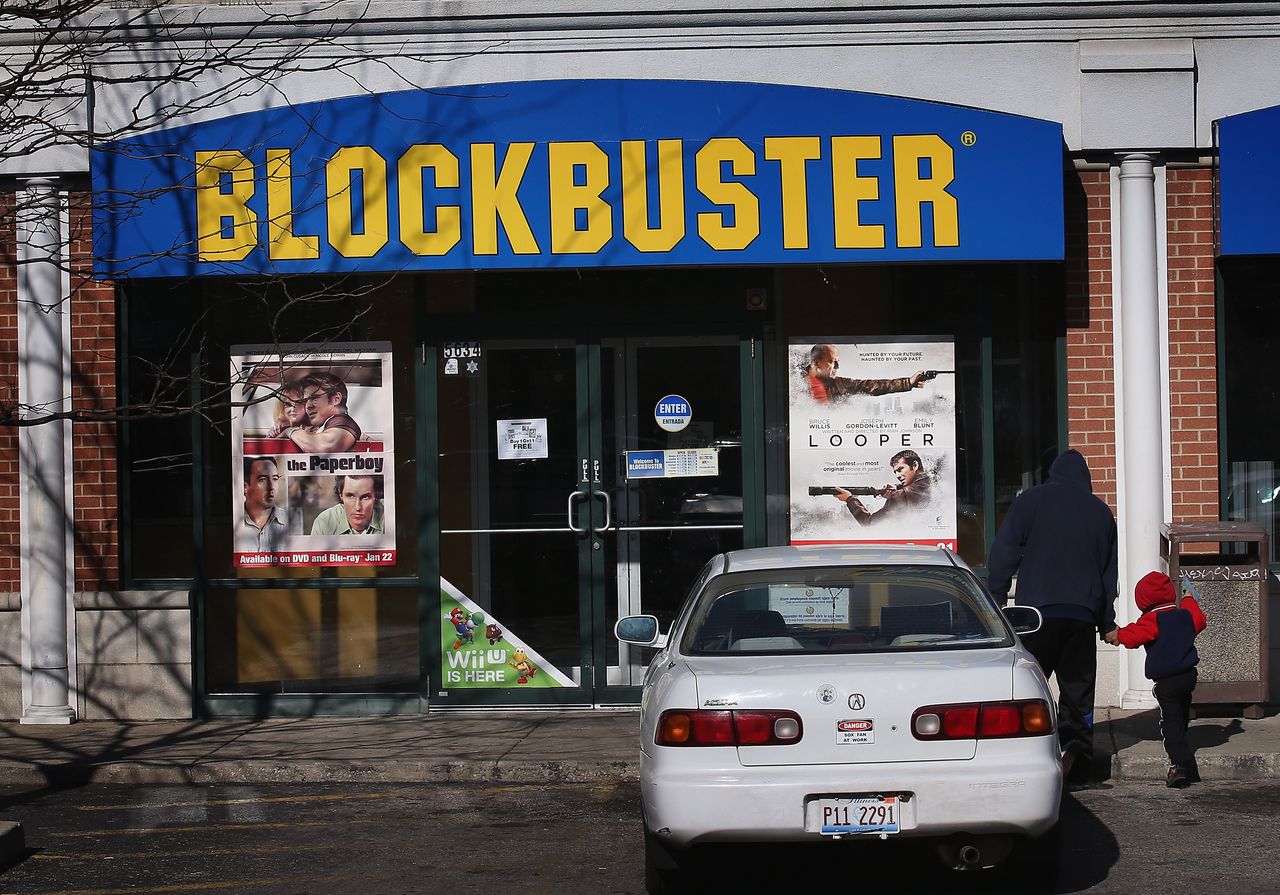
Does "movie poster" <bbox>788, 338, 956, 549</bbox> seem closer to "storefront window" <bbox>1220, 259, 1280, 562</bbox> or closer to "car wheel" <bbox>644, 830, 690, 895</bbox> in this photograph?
"storefront window" <bbox>1220, 259, 1280, 562</bbox>

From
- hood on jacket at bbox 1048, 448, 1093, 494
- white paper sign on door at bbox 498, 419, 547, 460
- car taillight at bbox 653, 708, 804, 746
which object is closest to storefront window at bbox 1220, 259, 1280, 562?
hood on jacket at bbox 1048, 448, 1093, 494

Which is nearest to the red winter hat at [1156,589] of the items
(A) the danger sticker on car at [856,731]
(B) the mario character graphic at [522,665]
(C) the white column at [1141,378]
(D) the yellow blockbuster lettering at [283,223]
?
(C) the white column at [1141,378]

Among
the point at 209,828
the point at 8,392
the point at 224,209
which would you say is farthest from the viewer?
the point at 8,392

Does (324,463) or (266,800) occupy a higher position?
(324,463)

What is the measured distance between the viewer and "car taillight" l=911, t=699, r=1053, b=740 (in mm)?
5602

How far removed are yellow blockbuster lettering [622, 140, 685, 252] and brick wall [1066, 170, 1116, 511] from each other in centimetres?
269

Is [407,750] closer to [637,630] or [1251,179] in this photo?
[637,630]

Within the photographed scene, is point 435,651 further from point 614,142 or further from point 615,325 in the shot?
point 614,142

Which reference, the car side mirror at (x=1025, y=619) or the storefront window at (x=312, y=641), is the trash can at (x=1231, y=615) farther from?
the storefront window at (x=312, y=641)

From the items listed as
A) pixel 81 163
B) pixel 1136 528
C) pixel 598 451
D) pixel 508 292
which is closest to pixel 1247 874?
pixel 1136 528

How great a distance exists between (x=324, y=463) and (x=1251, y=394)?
6.43m

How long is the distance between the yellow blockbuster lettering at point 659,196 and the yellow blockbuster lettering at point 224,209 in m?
2.50

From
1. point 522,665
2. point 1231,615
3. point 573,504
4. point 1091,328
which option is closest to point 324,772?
point 522,665

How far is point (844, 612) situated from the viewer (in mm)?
6387
